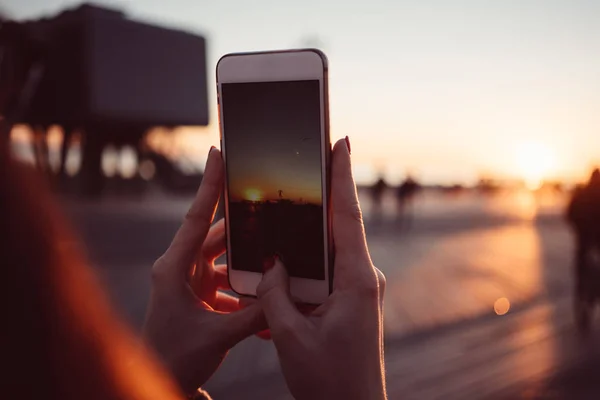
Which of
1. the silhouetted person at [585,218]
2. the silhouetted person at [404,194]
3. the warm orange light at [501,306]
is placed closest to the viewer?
the silhouetted person at [585,218]

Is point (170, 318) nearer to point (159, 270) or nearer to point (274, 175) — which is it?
point (159, 270)

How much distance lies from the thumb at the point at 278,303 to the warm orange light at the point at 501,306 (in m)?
7.25

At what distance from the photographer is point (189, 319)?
5.47 feet

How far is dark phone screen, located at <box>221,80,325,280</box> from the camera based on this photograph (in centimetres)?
182

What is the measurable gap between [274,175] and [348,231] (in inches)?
20.1

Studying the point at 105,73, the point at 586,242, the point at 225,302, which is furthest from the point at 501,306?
the point at 105,73

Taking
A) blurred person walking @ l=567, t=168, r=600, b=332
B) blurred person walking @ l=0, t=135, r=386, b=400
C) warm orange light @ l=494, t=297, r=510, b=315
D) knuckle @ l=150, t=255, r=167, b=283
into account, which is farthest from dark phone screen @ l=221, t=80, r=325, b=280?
warm orange light @ l=494, t=297, r=510, b=315

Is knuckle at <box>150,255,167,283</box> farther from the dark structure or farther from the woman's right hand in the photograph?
the dark structure

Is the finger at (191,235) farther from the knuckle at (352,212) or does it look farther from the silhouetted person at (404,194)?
the silhouetted person at (404,194)

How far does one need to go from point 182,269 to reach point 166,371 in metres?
0.28

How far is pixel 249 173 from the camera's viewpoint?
1.93 metres

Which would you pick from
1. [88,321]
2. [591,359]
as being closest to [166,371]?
[88,321]

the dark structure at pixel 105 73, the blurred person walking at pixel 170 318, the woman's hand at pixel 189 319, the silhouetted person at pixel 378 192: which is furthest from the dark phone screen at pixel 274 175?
the dark structure at pixel 105 73

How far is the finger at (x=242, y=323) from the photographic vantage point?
1633 millimetres
